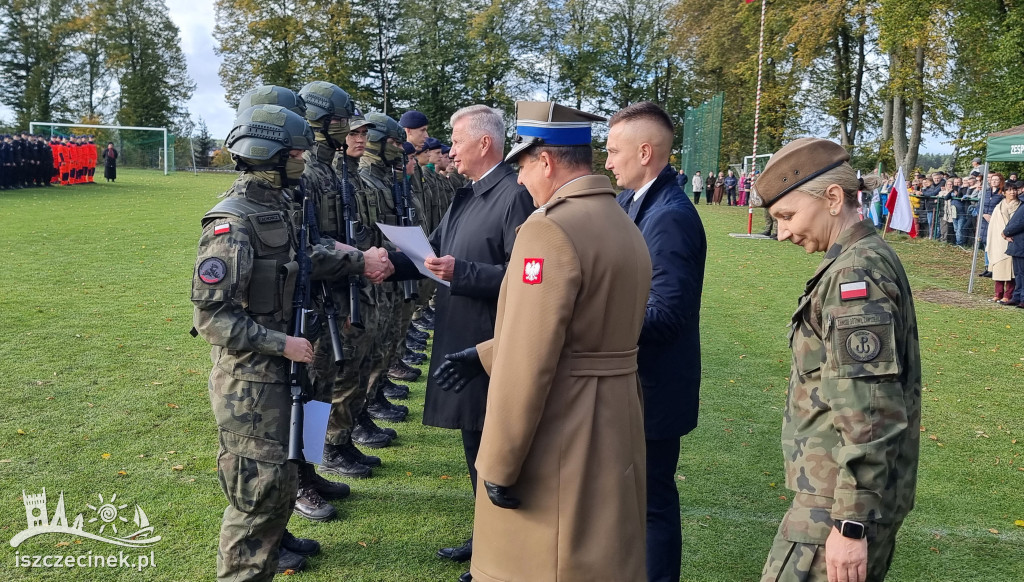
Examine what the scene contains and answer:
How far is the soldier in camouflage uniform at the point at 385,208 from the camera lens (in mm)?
6660

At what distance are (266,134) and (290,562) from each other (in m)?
2.37

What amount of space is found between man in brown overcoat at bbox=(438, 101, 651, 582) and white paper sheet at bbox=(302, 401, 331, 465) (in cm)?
126

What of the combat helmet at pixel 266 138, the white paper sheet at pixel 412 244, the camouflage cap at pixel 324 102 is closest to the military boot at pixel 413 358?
the camouflage cap at pixel 324 102

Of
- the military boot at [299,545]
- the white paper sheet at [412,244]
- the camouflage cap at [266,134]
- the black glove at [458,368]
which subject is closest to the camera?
the black glove at [458,368]

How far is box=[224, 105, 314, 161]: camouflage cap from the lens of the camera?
380 centimetres

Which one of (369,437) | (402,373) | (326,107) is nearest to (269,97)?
(326,107)

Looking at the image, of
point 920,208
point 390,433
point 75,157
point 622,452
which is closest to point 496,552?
point 622,452

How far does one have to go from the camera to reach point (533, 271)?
7.89ft

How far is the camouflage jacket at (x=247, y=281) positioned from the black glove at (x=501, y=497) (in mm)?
1521

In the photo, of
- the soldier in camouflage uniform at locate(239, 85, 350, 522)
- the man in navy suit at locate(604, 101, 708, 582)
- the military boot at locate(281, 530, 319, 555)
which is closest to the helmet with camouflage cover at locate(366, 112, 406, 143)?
the soldier in camouflage uniform at locate(239, 85, 350, 522)

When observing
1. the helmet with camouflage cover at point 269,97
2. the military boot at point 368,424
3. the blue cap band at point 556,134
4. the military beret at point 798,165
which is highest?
the helmet with camouflage cover at point 269,97

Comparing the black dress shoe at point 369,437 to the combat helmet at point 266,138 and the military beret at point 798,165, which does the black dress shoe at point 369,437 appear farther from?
the military beret at point 798,165

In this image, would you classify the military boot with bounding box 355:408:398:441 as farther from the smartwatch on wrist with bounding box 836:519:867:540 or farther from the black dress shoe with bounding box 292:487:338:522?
the smartwatch on wrist with bounding box 836:519:867:540

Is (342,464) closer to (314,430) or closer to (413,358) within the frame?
(314,430)
